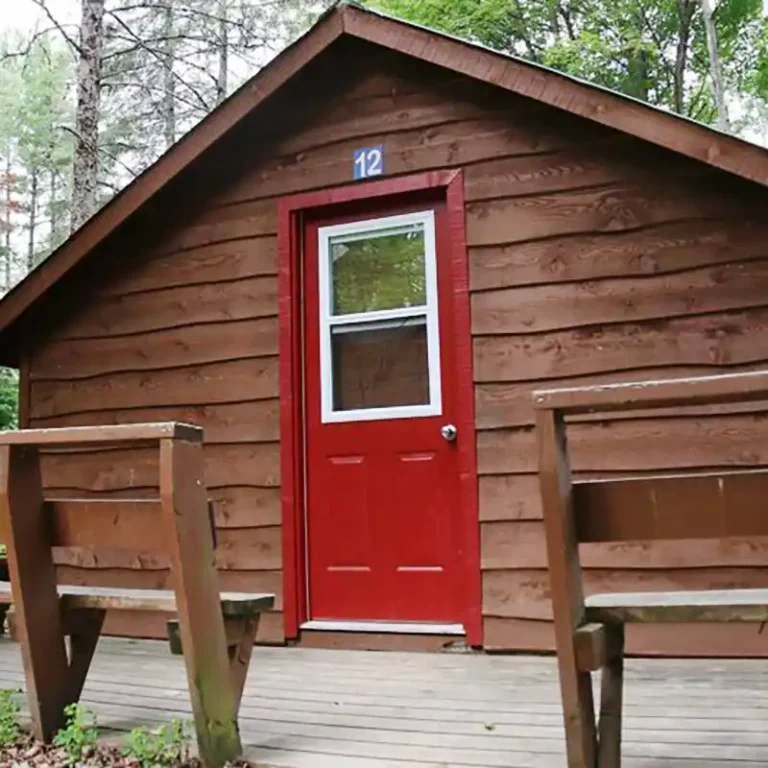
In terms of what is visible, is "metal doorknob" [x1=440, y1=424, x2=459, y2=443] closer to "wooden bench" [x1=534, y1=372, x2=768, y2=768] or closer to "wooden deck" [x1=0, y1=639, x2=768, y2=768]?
"wooden deck" [x1=0, y1=639, x2=768, y2=768]

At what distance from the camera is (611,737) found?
1.99 m

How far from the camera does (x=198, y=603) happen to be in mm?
2236

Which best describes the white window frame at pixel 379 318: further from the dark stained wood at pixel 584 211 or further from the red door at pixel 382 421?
the dark stained wood at pixel 584 211

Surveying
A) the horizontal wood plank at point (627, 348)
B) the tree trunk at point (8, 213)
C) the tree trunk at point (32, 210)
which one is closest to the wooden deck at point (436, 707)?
the horizontal wood plank at point (627, 348)

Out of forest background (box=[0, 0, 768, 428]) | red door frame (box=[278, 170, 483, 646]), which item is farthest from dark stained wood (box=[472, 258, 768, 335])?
forest background (box=[0, 0, 768, 428])

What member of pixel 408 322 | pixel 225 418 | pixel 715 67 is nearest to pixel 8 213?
pixel 715 67

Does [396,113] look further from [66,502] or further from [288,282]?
[66,502]

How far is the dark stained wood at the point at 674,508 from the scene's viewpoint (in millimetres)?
1770

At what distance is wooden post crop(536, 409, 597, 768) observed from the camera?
73.6 inches

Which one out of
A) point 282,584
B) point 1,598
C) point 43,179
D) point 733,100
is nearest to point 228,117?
point 282,584

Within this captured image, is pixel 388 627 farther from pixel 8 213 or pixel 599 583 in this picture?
pixel 8 213

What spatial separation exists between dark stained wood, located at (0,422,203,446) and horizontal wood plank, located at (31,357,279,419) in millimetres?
1974

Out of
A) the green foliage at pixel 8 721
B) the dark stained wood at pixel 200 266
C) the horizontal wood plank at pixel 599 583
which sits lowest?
the green foliage at pixel 8 721

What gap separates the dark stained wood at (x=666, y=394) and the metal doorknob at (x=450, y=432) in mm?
2097
